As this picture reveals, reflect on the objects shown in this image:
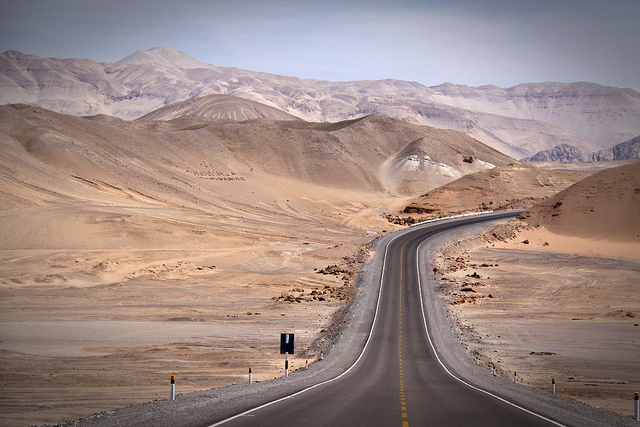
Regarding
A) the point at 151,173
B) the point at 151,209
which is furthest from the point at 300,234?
the point at 151,173

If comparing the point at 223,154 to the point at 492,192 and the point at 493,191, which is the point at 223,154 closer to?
the point at 492,192

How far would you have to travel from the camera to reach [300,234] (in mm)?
71562

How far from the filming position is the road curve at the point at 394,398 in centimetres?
1302

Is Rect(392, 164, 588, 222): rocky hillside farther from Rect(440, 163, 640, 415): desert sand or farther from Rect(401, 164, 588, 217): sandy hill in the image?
Rect(440, 163, 640, 415): desert sand

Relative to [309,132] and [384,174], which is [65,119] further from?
[384,174]

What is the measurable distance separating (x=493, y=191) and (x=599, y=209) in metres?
31.1

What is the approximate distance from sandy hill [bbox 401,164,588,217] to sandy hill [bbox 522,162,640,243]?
55.4 ft

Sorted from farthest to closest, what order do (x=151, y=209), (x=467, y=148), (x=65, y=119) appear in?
(x=467, y=148), (x=65, y=119), (x=151, y=209)

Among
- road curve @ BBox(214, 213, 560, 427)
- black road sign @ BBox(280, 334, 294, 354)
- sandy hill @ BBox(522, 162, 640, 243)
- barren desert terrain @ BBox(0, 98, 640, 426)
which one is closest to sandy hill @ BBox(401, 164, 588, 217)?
barren desert terrain @ BBox(0, 98, 640, 426)

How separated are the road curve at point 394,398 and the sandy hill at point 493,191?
205 ft

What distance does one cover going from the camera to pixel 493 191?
9912 centimetres

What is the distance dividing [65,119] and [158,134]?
19.4 metres

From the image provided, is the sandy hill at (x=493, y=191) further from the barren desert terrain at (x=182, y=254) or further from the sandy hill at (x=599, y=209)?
the sandy hill at (x=599, y=209)

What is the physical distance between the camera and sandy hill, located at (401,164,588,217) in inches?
3627
